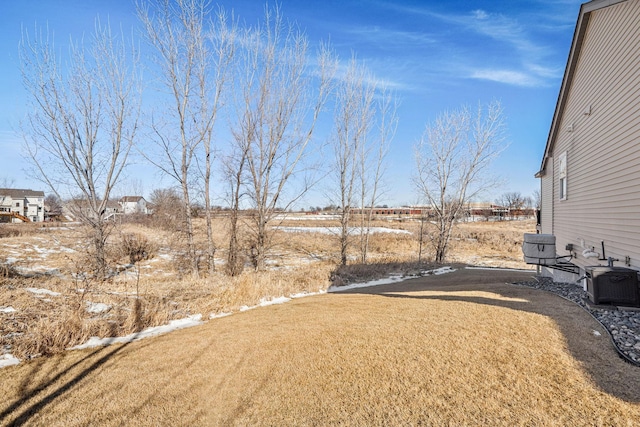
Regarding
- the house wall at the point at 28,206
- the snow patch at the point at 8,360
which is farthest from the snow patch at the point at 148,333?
the house wall at the point at 28,206

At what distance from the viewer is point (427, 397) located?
2.54m

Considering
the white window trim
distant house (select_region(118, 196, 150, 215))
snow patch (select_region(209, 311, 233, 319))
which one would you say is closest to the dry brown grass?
snow patch (select_region(209, 311, 233, 319))

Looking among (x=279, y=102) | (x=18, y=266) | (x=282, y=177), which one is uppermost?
(x=279, y=102)

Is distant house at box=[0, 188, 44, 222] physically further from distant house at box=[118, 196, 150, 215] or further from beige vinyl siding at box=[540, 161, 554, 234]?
beige vinyl siding at box=[540, 161, 554, 234]

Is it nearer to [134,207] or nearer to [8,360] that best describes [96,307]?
[8,360]

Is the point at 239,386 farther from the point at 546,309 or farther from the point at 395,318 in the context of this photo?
the point at 546,309

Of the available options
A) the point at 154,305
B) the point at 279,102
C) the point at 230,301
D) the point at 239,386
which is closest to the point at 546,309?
the point at 239,386

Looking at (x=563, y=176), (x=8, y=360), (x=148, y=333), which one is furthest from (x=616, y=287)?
(x=8, y=360)

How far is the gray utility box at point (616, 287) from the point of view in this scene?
4348mm

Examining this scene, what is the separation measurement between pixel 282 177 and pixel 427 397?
8.66m

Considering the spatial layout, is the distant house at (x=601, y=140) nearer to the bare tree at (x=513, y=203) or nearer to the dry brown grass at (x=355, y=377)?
the dry brown grass at (x=355, y=377)

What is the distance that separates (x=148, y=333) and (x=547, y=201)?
1236cm

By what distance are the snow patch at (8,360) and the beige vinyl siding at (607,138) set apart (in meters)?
7.92

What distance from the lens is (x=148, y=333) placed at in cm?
447
